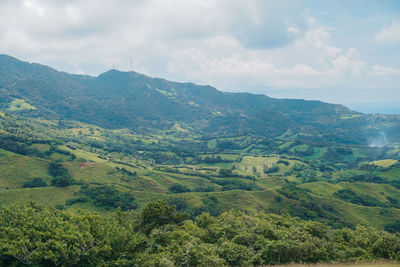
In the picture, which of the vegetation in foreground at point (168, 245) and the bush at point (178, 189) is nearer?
the vegetation in foreground at point (168, 245)

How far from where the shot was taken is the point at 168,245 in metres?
44.1

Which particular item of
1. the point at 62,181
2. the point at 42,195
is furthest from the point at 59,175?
the point at 42,195

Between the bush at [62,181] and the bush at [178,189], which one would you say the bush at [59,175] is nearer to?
the bush at [62,181]

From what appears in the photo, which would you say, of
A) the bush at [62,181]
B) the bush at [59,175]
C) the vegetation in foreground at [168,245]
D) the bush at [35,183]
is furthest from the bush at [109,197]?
the vegetation in foreground at [168,245]

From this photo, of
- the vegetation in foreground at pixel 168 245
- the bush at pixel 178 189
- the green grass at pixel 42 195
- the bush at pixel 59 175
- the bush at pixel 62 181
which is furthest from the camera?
the bush at pixel 178 189

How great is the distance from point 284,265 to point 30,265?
3311cm

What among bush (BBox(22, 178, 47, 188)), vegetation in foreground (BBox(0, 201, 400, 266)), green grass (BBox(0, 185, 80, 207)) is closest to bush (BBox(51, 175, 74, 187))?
green grass (BBox(0, 185, 80, 207))

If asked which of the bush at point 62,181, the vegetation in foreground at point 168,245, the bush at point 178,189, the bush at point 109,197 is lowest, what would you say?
the bush at point 178,189

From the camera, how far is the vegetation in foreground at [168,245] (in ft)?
124

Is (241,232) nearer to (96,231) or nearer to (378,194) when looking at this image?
(96,231)

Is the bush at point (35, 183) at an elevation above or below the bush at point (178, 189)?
Result: above

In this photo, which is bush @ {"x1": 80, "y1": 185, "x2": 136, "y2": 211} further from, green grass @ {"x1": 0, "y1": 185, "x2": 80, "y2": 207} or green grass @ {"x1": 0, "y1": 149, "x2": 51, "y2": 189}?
green grass @ {"x1": 0, "y1": 149, "x2": 51, "y2": 189}

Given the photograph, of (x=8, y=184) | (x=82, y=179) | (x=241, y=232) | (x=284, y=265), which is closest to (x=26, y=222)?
(x=241, y=232)

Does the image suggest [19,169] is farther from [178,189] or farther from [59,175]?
[178,189]
